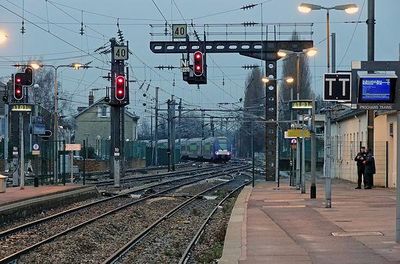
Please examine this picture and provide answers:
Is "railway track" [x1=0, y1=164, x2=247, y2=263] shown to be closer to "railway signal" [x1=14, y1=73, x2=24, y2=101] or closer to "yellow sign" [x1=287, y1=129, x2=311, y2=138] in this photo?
"railway signal" [x1=14, y1=73, x2=24, y2=101]

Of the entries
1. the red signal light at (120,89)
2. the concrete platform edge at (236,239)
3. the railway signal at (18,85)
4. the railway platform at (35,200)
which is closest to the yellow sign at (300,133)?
the concrete platform edge at (236,239)

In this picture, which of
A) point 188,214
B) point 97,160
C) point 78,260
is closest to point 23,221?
point 188,214

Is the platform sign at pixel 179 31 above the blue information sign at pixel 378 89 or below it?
above

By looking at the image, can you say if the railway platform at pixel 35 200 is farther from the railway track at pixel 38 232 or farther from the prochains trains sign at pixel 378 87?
the prochains trains sign at pixel 378 87

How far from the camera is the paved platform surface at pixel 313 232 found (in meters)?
12.5

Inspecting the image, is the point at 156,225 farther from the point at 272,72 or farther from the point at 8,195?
the point at 272,72

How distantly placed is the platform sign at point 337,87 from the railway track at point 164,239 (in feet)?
14.0

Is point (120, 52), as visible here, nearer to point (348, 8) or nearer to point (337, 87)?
point (348, 8)

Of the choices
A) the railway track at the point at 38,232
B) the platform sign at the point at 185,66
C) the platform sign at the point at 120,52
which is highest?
the platform sign at the point at 120,52

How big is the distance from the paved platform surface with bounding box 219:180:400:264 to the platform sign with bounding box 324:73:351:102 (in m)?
2.80

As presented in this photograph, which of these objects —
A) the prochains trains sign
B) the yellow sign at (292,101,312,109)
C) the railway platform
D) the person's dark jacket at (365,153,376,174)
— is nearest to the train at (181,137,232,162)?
the railway platform

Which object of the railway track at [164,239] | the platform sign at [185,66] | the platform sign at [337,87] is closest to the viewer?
the railway track at [164,239]

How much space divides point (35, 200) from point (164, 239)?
30.9 ft

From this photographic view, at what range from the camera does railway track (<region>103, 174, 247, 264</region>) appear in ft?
48.1
